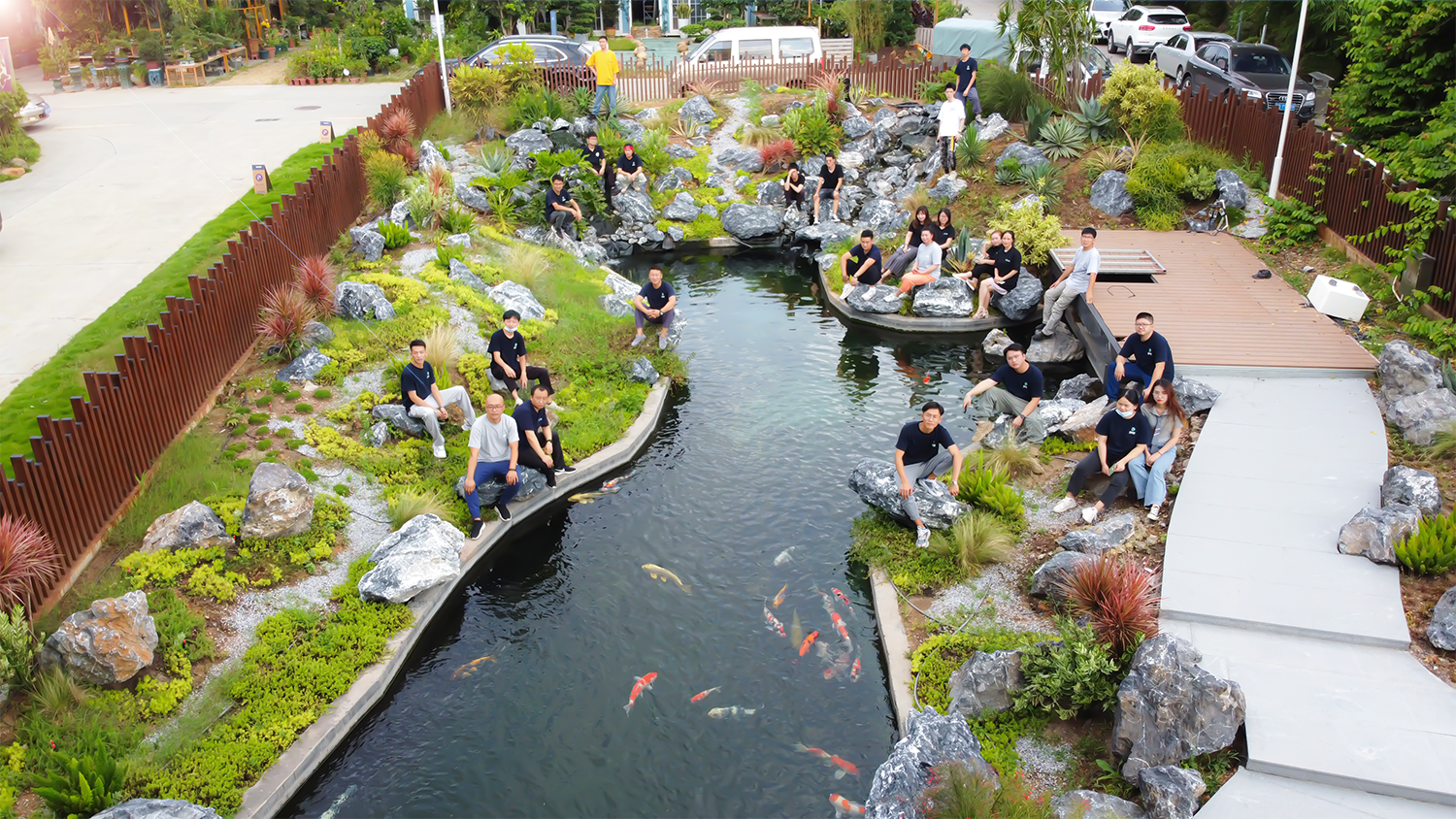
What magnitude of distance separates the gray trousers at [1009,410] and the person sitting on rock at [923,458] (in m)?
1.97

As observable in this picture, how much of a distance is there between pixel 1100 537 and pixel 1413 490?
308cm

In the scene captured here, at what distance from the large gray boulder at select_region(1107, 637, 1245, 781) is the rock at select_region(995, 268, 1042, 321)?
1001 cm

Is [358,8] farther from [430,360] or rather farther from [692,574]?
[692,574]

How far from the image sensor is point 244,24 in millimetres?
36781

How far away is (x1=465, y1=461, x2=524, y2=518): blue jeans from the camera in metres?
11.3

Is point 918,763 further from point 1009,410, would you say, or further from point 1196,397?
point 1196,397

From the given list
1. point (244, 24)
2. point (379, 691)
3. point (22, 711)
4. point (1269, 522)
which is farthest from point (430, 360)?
point (244, 24)

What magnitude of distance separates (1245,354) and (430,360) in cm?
1131

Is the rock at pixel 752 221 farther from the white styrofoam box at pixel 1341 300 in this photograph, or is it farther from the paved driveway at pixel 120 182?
the white styrofoam box at pixel 1341 300

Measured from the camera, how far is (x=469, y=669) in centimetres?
943

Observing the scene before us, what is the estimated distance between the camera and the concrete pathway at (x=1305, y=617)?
707cm

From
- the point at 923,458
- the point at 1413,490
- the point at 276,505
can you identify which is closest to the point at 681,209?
the point at 923,458

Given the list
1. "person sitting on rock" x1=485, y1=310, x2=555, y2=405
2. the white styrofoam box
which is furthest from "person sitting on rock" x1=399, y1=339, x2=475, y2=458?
the white styrofoam box

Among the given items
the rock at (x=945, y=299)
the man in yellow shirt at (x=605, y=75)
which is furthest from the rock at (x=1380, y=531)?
the man in yellow shirt at (x=605, y=75)
